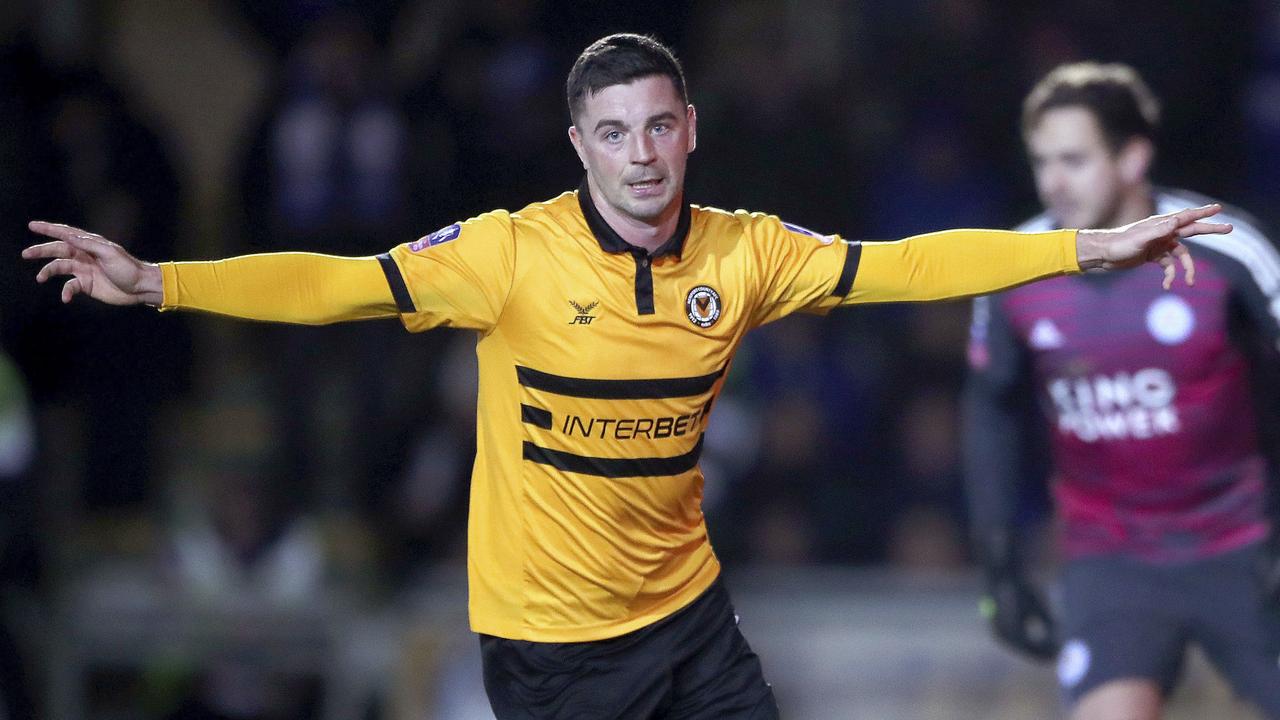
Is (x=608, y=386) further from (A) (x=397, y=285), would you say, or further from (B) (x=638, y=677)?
(B) (x=638, y=677)

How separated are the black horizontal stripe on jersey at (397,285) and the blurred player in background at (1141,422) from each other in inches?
82.6

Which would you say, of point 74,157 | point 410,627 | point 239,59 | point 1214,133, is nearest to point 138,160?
point 74,157

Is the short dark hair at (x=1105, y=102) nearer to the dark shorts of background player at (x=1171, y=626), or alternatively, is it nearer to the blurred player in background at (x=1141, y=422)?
the blurred player in background at (x=1141, y=422)

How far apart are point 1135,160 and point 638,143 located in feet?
6.43

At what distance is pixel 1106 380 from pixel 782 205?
3.23 m

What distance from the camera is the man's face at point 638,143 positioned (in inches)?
161

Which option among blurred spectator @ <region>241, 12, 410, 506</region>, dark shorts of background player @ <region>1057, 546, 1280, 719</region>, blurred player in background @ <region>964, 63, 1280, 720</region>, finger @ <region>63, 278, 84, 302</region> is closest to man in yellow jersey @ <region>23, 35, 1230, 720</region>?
finger @ <region>63, 278, 84, 302</region>

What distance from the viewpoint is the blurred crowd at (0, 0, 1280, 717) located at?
26.5ft

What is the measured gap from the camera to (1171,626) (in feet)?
17.0

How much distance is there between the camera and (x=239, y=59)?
33.1 ft

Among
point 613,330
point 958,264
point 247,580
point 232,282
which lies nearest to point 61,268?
point 232,282

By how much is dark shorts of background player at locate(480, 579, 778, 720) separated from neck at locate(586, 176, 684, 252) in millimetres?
834

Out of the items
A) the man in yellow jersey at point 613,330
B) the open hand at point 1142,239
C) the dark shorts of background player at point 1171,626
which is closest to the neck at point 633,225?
the man in yellow jersey at point 613,330

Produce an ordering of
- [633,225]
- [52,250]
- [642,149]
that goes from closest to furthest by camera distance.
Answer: [52,250], [642,149], [633,225]
